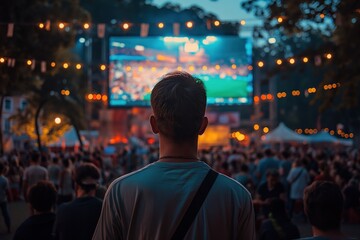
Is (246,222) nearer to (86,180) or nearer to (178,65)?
(86,180)

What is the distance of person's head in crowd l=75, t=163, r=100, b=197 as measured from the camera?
20.7ft

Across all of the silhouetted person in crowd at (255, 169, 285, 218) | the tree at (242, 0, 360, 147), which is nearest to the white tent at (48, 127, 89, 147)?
the tree at (242, 0, 360, 147)

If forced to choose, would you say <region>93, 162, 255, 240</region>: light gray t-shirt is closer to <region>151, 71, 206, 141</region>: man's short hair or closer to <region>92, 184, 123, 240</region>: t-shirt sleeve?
<region>92, 184, 123, 240</region>: t-shirt sleeve

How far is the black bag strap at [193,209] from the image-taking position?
287cm

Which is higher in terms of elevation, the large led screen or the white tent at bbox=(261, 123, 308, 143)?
the large led screen

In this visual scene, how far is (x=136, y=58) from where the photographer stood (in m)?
33.9

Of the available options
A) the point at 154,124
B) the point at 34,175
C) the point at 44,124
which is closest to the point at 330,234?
→ the point at 154,124

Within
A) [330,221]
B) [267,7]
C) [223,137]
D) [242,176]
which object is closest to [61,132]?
[223,137]

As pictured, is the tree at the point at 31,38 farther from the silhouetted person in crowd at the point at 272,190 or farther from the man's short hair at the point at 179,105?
the man's short hair at the point at 179,105

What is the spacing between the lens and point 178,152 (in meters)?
2.99

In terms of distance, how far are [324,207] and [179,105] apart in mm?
1264

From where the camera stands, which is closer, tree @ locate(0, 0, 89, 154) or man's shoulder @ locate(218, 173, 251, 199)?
man's shoulder @ locate(218, 173, 251, 199)

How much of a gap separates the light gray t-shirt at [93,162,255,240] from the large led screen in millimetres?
30448

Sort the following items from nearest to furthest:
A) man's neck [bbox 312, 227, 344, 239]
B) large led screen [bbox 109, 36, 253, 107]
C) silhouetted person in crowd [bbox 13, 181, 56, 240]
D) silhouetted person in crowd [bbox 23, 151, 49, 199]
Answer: man's neck [bbox 312, 227, 344, 239], silhouetted person in crowd [bbox 13, 181, 56, 240], silhouetted person in crowd [bbox 23, 151, 49, 199], large led screen [bbox 109, 36, 253, 107]
